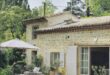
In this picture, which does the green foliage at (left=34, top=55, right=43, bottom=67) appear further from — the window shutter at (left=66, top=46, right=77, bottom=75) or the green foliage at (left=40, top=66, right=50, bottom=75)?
the window shutter at (left=66, top=46, right=77, bottom=75)

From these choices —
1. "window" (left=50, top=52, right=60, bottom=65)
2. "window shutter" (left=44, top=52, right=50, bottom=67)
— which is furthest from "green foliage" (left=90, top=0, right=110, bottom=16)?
"window" (left=50, top=52, right=60, bottom=65)

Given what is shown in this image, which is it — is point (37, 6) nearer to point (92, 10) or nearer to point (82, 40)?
point (92, 10)

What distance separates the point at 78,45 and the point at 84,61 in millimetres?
1083

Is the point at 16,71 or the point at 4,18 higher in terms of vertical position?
the point at 4,18

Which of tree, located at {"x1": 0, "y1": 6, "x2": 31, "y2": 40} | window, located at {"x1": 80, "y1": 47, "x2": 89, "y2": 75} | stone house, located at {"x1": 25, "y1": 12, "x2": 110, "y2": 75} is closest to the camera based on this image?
stone house, located at {"x1": 25, "y1": 12, "x2": 110, "y2": 75}

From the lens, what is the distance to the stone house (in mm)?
21344

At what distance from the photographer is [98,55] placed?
25109 mm

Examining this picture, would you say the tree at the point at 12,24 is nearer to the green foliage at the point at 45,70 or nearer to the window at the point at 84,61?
the green foliage at the point at 45,70

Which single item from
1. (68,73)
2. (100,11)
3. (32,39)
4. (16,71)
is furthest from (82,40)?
(100,11)

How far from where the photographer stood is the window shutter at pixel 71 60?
74.2 ft

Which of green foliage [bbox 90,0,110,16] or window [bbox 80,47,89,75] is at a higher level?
green foliage [bbox 90,0,110,16]

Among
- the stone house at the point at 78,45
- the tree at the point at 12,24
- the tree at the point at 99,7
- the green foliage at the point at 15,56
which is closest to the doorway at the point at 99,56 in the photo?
the stone house at the point at 78,45

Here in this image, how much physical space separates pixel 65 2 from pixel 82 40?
37.2 m

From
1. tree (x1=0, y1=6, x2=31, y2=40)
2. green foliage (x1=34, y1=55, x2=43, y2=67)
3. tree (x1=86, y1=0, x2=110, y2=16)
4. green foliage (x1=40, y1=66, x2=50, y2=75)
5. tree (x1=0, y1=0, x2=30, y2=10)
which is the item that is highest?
tree (x1=0, y1=0, x2=30, y2=10)
